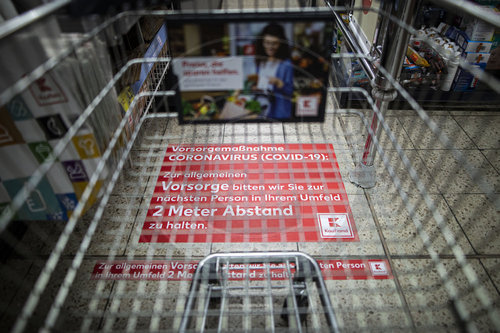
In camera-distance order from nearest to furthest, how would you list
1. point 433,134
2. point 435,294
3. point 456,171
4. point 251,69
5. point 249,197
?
point 251,69 < point 435,294 < point 249,197 < point 456,171 < point 433,134

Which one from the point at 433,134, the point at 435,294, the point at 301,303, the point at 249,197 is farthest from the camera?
the point at 433,134

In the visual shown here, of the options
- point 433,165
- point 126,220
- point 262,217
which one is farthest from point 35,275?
point 433,165

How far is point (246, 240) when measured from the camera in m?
1.41

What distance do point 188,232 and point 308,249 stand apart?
0.50m

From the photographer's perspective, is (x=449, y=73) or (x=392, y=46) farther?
(x=449, y=73)

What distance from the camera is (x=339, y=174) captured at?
1683mm

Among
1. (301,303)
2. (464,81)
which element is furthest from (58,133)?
(464,81)

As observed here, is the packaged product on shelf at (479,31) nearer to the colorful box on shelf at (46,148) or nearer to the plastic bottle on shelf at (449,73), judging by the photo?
the plastic bottle on shelf at (449,73)

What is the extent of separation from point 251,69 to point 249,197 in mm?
741

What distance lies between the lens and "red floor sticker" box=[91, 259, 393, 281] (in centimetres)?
128

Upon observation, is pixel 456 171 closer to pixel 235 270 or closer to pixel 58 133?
pixel 235 270

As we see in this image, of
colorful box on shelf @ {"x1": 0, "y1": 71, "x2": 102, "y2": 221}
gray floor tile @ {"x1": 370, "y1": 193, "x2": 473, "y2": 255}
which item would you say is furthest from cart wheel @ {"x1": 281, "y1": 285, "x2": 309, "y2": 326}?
colorful box on shelf @ {"x1": 0, "y1": 71, "x2": 102, "y2": 221}

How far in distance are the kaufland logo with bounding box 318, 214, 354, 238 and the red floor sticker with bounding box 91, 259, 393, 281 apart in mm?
125

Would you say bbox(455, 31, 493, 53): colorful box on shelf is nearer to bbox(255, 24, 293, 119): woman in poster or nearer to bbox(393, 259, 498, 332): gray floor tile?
bbox(393, 259, 498, 332): gray floor tile
